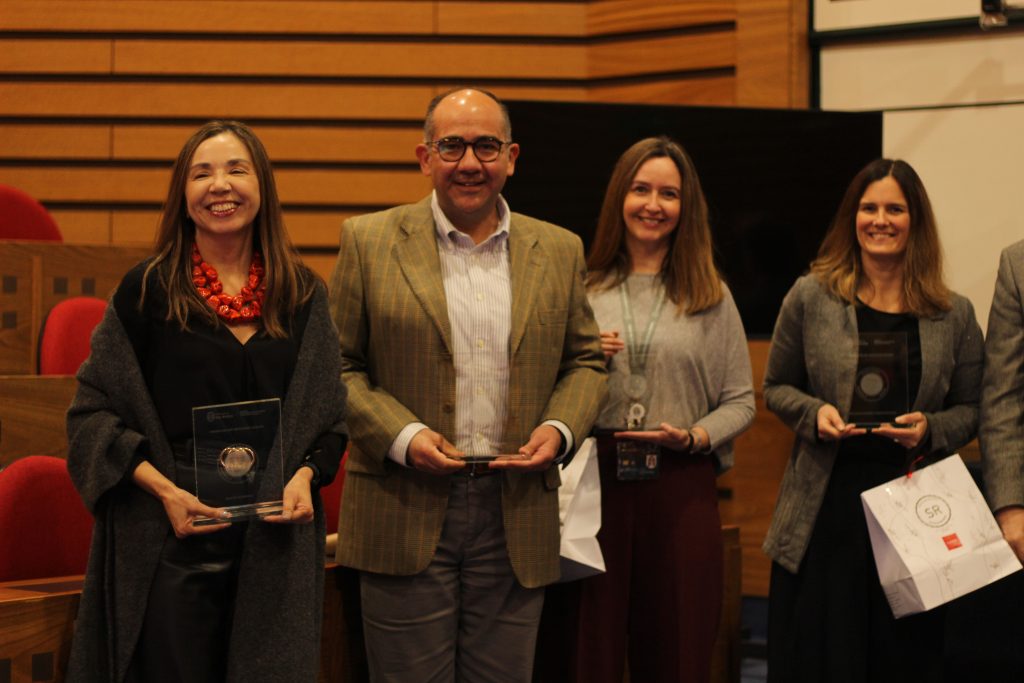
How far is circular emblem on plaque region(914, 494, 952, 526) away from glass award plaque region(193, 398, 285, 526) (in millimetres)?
1568

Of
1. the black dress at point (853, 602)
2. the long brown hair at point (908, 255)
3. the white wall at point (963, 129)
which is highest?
the white wall at point (963, 129)

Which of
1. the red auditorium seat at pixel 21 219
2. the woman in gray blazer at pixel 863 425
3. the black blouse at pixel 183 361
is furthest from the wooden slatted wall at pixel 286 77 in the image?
the black blouse at pixel 183 361

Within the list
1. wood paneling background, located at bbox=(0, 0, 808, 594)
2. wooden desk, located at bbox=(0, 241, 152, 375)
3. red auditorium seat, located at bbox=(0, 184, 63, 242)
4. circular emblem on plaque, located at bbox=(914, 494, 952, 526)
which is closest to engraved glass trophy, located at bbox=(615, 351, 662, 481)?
circular emblem on plaque, located at bbox=(914, 494, 952, 526)

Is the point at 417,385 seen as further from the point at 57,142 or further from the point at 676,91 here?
the point at 57,142

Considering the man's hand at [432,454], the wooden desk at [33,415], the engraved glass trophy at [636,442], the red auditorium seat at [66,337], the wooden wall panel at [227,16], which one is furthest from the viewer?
the wooden wall panel at [227,16]

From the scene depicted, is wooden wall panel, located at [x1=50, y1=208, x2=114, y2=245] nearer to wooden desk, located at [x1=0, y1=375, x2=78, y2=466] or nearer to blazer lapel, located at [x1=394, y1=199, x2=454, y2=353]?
wooden desk, located at [x1=0, y1=375, x2=78, y2=466]

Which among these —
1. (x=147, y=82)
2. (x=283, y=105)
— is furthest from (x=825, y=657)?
(x=147, y=82)

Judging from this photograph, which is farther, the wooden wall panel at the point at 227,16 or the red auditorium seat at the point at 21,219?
the wooden wall panel at the point at 227,16

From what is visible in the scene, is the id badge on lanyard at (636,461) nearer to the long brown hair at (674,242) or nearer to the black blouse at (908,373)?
the long brown hair at (674,242)

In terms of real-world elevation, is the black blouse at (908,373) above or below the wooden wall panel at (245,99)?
below

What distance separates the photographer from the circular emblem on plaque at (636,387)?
9.68 ft

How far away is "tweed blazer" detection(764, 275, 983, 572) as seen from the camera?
9.78ft

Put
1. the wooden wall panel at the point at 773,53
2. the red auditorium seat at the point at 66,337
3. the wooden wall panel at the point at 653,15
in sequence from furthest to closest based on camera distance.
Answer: the wooden wall panel at the point at 653,15 < the wooden wall panel at the point at 773,53 < the red auditorium seat at the point at 66,337

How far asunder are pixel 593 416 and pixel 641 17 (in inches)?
142
